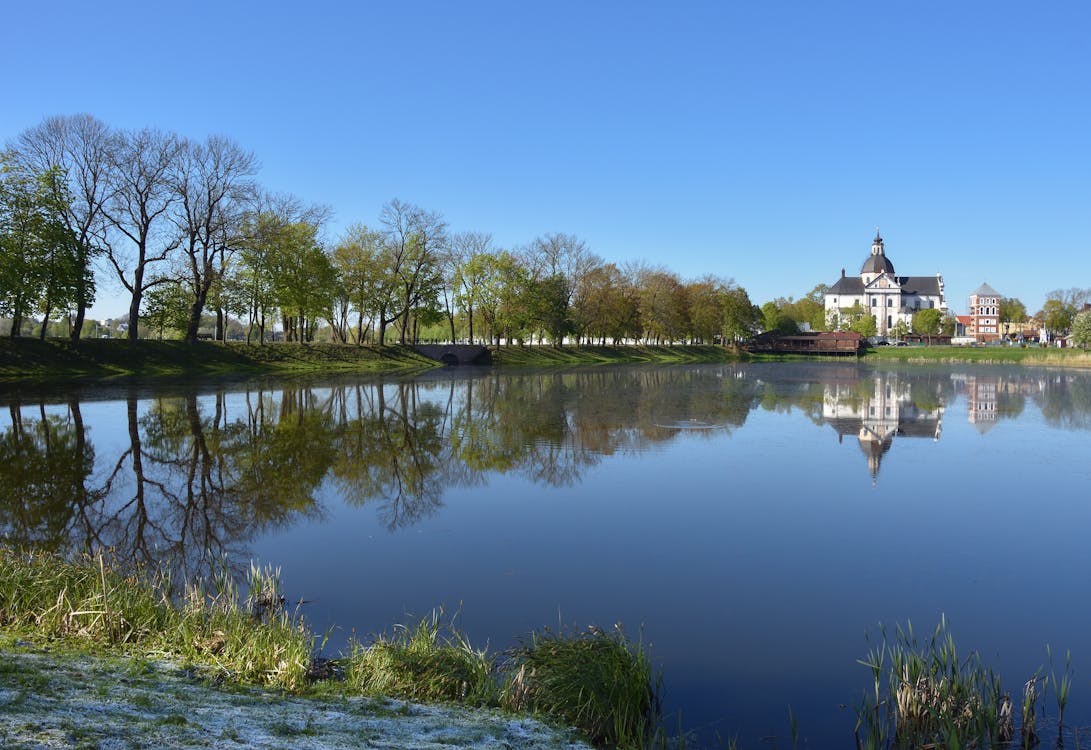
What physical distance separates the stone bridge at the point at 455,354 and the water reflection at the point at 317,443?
35740 millimetres

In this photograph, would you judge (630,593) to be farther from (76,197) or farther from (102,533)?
(76,197)

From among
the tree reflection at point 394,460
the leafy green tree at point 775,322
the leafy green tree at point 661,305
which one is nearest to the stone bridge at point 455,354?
the leafy green tree at point 661,305

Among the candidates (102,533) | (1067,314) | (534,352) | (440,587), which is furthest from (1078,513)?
(1067,314)

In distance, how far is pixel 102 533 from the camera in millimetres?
11523

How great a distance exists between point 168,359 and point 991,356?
98.8 m

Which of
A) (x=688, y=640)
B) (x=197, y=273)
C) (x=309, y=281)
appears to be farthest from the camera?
(x=309, y=281)

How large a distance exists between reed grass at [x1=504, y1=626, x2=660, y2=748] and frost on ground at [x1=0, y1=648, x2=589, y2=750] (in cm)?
33

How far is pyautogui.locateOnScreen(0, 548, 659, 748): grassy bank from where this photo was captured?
6.09 meters

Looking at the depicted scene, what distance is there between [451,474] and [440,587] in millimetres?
7455

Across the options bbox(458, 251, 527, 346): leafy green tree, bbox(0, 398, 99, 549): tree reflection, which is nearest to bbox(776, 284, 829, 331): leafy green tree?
bbox(458, 251, 527, 346): leafy green tree

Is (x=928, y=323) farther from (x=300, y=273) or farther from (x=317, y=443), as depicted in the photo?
(x=317, y=443)

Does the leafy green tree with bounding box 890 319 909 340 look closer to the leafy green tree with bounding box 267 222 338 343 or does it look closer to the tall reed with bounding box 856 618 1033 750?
the leafy green tree with bounding box 267 222 338 343

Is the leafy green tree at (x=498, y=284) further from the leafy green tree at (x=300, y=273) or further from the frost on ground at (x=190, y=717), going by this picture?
the frost on ground at (x=190, y=717)

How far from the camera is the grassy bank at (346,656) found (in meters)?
6.09
